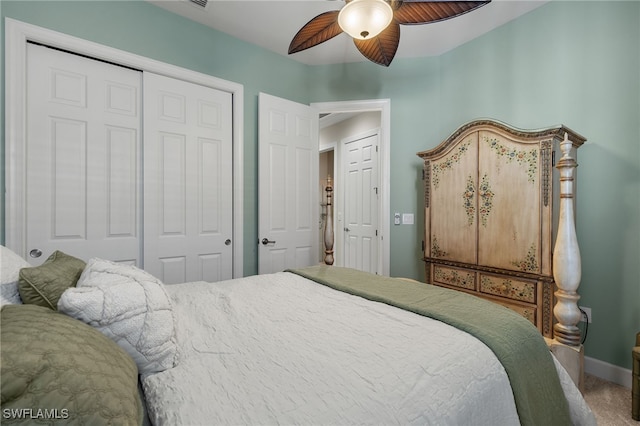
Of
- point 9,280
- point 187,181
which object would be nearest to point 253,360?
point 9,280

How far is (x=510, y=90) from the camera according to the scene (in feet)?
8.97

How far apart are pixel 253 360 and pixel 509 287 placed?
214 centimetres

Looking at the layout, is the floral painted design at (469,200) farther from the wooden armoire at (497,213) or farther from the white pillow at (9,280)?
the white pillow at (9,280)

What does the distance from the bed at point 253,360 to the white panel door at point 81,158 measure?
4.12 feet

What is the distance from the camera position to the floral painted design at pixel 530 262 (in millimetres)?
2137

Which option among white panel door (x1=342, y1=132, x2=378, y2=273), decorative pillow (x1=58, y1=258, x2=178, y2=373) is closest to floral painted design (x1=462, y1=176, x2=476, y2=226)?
white panel door (x1=342, y1=132, x2=378, y2=273)

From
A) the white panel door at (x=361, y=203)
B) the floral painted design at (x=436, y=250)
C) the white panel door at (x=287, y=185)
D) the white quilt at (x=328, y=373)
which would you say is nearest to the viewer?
the white quilt at (x=328, y=373)

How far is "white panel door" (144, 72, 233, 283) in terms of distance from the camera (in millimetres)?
2422

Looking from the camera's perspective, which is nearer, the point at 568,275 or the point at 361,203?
the point at 568,275

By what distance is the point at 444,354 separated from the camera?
3.00ft

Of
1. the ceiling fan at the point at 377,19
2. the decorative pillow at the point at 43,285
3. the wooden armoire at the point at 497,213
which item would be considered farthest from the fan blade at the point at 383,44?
the decorative pillow at the point at 43,285

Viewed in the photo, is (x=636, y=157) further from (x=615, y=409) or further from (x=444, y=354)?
(x=444, y=354)

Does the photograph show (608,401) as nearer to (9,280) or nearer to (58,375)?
(58,375)

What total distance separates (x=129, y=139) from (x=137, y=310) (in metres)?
1.97
